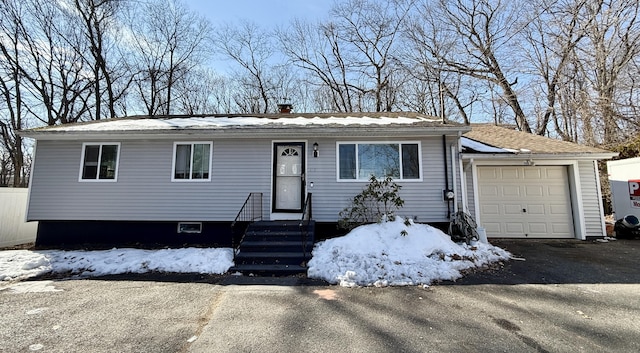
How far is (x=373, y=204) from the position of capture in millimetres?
7078

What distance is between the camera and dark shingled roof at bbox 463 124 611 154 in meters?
7.83

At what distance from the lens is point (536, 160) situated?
7832 millimetres

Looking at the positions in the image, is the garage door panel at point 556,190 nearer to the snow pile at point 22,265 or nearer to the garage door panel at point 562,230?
the garage door panel at point 562,230

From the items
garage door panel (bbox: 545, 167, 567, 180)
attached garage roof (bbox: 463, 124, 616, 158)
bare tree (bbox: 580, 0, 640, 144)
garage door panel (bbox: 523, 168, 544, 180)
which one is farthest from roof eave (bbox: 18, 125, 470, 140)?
bare tree (bbox: 580, 0, 640, 144)

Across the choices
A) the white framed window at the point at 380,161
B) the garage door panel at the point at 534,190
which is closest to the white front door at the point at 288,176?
the white framed window at the point at 380,161

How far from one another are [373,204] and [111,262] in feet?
20.5


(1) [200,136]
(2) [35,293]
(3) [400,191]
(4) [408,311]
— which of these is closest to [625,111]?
(3) [400,191]

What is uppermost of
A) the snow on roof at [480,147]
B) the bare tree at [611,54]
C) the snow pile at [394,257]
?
the bare tree at [611,54]

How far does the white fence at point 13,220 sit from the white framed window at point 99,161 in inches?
128

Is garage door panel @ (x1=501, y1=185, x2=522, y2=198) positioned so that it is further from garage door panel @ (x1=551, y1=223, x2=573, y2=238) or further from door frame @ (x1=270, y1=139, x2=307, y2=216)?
door frame @ (x1=270, y1=139, x2=307, y2=216)

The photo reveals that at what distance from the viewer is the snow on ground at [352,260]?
4836 mm

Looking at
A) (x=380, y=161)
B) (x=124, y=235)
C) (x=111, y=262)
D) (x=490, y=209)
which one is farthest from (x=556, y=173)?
(x=124, y=235)

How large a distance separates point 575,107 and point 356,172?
15.2m

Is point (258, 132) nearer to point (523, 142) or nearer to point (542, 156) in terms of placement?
point (542, 156)
